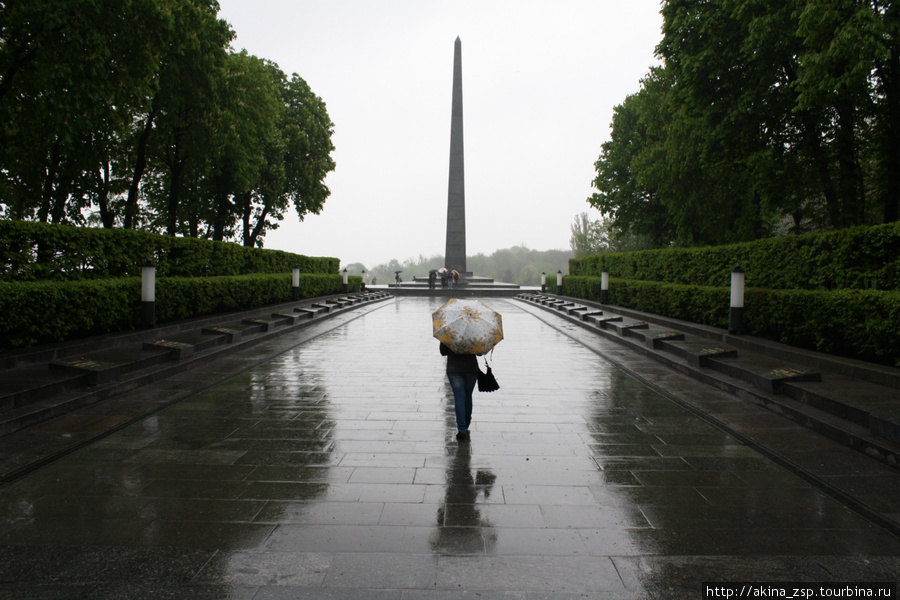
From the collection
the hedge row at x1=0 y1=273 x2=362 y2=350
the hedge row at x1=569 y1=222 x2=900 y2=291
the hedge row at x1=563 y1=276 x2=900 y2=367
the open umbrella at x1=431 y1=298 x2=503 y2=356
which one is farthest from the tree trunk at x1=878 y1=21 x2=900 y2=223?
the hedge row at x1=0 y1=273 x2=362 y2=350

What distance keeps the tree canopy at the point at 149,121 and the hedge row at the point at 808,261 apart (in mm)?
16424

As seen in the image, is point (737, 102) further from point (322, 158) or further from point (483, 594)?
point (322, 158)

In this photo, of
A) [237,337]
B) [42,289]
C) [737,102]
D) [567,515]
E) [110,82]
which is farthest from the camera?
[737,102]

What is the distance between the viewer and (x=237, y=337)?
11.8 m

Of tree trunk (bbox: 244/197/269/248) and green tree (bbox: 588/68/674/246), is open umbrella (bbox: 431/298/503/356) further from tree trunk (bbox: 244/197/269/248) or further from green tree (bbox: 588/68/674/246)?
tree trunk (bbox: 244/197/269/248)

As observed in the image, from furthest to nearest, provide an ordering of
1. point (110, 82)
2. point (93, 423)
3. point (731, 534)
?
point (110, 82), point (93, 423), point (731, 534)

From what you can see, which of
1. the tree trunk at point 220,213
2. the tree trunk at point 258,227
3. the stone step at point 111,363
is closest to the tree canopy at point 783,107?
the stone step at point 111,363

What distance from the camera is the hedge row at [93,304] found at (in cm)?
843

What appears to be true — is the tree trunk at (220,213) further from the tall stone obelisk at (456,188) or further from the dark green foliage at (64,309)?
the tall stone obelisk at (456,188)

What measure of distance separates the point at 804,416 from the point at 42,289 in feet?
36.3

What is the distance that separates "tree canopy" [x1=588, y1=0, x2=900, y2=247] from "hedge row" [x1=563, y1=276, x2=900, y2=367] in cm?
548

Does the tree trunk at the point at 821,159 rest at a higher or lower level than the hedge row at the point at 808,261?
higher

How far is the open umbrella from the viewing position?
4.90 m

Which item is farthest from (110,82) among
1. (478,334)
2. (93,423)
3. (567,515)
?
(567,515)
